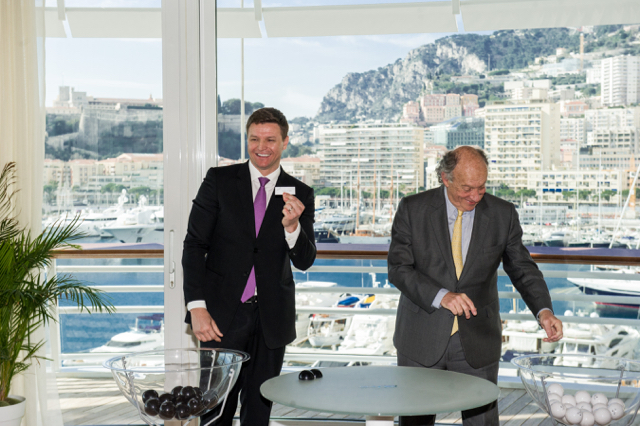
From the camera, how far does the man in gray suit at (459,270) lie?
2088 mm

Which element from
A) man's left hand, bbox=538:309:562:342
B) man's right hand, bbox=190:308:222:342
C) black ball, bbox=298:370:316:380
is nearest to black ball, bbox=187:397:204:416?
black ball, bbox=298:370:316:380

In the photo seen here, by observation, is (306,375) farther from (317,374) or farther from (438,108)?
(438,108)

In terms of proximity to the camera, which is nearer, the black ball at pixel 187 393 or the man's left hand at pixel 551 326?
the black ball at pixel 187 393

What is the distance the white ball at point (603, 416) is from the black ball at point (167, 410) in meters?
1.08

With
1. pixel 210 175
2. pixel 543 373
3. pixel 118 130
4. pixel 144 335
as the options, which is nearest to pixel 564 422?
pixel 543 373

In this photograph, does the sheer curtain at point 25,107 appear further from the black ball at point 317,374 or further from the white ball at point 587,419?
the white ball at point 587,419

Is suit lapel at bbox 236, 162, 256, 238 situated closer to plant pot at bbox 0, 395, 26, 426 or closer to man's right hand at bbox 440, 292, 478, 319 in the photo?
man's right hand at bbox 440, 292, 478, 319

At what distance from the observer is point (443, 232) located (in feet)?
7.04

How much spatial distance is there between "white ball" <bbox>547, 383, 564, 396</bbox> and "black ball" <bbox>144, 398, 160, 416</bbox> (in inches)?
40.3

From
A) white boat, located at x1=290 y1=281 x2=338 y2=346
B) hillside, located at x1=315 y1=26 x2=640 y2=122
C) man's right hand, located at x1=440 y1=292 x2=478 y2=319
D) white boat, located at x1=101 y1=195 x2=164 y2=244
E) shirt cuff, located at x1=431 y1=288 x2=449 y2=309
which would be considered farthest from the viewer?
white boat, located at x1=290 y1=281 x2=338 y2=346

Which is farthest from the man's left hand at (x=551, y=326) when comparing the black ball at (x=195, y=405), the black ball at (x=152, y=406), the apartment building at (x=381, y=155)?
the apartment building at (x=381, y=155)

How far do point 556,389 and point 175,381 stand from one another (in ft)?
3.46

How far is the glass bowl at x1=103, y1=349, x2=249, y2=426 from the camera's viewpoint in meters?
1.60

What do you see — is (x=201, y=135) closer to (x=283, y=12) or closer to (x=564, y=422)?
(x=283, y=12)
